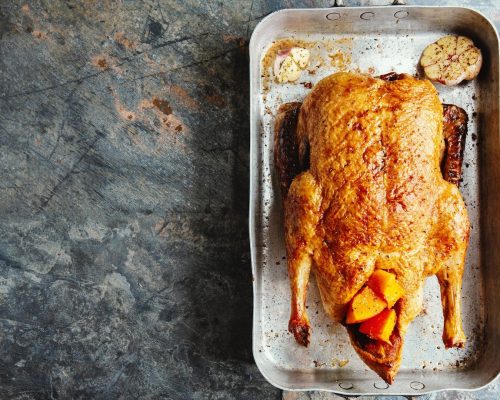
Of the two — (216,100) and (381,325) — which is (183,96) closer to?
(216,100)

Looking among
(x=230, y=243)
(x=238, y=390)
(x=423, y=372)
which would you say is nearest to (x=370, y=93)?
(x=230, y=243)

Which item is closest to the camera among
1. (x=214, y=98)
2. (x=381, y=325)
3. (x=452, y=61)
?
(x=381, y=325)

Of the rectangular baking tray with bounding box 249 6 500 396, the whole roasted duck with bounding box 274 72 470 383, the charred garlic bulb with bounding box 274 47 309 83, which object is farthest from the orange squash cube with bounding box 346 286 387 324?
the charred garlic bulb with bounding box 274 47 309 83

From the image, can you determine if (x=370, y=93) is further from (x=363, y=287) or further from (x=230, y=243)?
(x=230, y=243)

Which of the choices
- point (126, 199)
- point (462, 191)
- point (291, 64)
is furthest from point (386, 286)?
point (126, 199)

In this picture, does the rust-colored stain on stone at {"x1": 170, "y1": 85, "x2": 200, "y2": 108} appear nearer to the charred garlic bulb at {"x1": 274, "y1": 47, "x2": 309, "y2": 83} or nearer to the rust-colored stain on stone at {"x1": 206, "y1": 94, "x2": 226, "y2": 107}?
the rust-colored stain on stone at {"x1": 206, "y1": 94, "x2": 226, "y2": 107}

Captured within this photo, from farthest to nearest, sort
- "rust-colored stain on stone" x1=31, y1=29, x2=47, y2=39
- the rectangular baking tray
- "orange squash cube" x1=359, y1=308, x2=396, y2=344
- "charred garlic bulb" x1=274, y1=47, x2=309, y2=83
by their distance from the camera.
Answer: "rust-colored stain on stone" x1=31, y1=29, x2=47, y2=39, "charred garlic bulb" x1=274, y1=47, x2=309, y2=83, the rectangular baking tray, "orange squash cube" x1=359, y1=308, x2=396, y2=344

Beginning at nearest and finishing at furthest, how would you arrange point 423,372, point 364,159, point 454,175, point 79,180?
1. point 364,159
2. point 454,175
3. point 423,372
4. point 79,180
